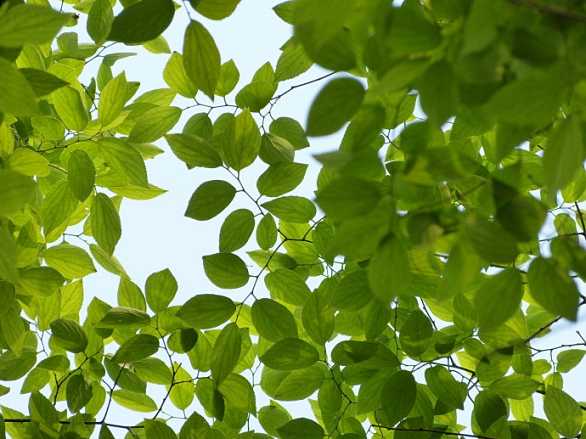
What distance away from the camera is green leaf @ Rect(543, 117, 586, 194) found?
2.22 ft

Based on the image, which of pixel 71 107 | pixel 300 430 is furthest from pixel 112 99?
pixel 300 430

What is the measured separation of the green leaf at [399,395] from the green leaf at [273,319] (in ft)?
0.65

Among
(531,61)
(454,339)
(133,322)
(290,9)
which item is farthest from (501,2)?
(133,322)

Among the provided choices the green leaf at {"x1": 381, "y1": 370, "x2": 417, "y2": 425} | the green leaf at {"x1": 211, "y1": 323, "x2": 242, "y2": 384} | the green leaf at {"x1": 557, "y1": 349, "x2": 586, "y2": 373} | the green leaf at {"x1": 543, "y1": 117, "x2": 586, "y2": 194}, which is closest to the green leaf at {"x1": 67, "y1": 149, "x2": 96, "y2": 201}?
the green leaf at {"x1": 211, "y1": 323, "x2": 242, "y2": 384}

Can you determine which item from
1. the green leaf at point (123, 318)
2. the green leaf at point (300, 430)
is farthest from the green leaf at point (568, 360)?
the green leaf at point (123, 318)

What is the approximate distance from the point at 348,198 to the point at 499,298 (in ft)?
0.84

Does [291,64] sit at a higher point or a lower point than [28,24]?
lower

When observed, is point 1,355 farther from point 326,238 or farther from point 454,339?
point 454,339

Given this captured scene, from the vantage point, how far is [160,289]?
1.53m

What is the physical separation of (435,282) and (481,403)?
0.86 ft

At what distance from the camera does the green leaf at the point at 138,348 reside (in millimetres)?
1481

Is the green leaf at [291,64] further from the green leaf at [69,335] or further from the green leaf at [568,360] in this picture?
the green leaf at [568,360]

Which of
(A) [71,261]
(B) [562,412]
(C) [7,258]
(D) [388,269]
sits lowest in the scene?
(B) [562,412]

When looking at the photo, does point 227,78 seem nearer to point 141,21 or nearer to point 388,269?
point 141,21
